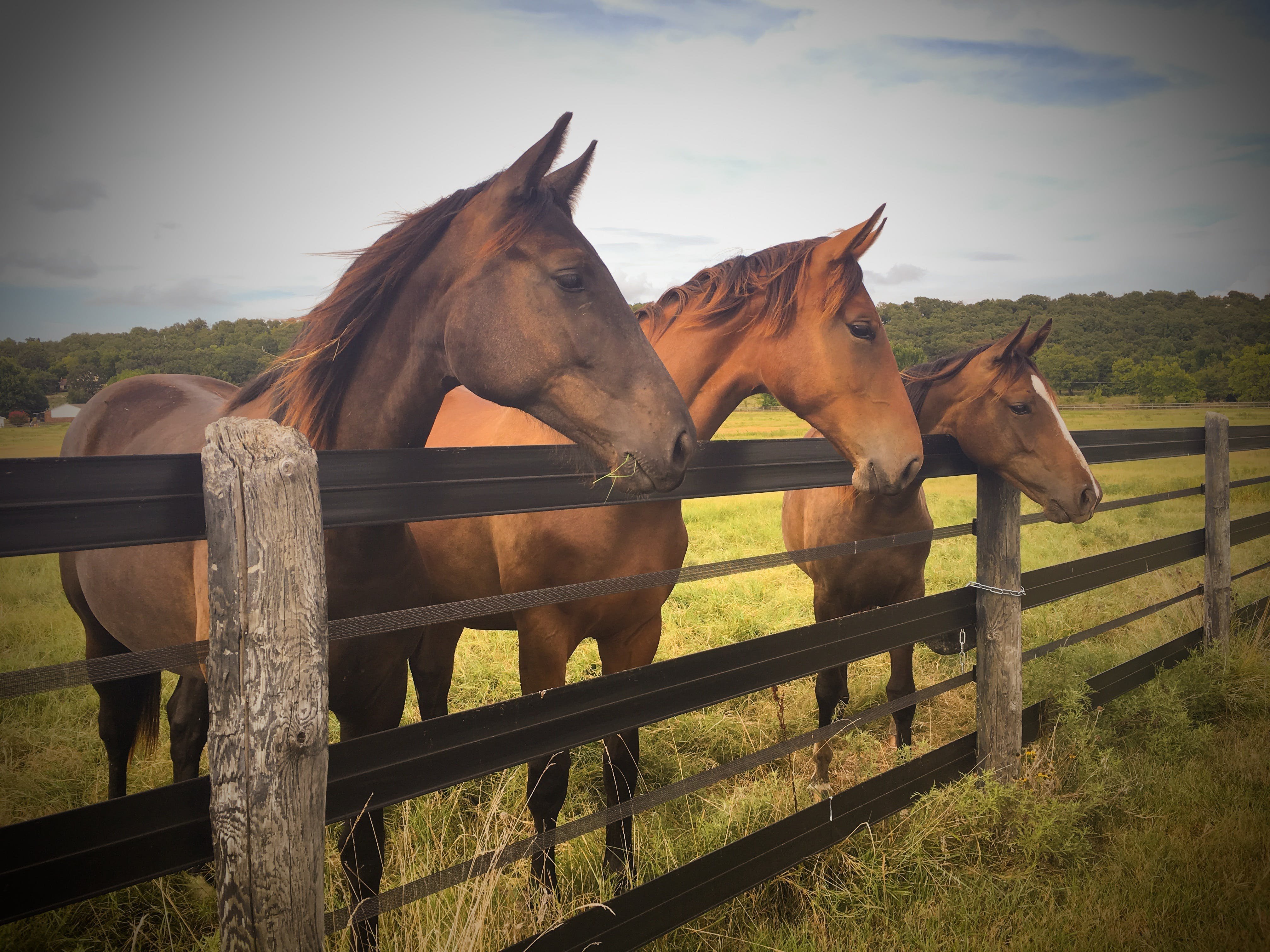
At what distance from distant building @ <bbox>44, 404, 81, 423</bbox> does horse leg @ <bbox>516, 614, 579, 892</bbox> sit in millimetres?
2647

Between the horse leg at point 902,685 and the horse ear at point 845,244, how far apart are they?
204cm

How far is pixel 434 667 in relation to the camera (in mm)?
3318

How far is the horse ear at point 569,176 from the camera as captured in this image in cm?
200

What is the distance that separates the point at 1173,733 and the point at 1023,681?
740 millimetres

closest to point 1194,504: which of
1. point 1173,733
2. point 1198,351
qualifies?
point 1173,733

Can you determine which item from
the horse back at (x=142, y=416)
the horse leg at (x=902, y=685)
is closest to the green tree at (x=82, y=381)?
the horse back at (x=142, y=416)

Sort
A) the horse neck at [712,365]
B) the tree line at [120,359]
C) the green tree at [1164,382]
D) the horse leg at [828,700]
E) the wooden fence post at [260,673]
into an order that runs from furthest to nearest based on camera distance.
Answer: the green tree at [1164,382] < the tree line at [120,359] < the horse leg at [828,700] < the horse neck at [712,365] < the wooden fence post at [260,673]

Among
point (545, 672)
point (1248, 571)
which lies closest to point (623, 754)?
point (545, 672)

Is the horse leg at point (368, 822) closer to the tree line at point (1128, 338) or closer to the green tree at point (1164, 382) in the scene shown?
the tree line at point (1128, 338)

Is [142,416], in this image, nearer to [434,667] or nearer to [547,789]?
[434,667]

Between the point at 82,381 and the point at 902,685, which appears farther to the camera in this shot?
the point at 82,381

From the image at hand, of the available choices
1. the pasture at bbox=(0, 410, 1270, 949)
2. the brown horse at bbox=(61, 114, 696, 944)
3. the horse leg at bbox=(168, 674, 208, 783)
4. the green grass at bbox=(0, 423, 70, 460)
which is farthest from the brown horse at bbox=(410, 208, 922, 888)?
the green grass at bbox=(0, 423, 70, 460)

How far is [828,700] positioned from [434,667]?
210cm

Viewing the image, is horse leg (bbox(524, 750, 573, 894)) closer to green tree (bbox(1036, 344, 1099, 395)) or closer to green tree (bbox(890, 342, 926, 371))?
green tree (bbox(890, 342, 926, 371))
